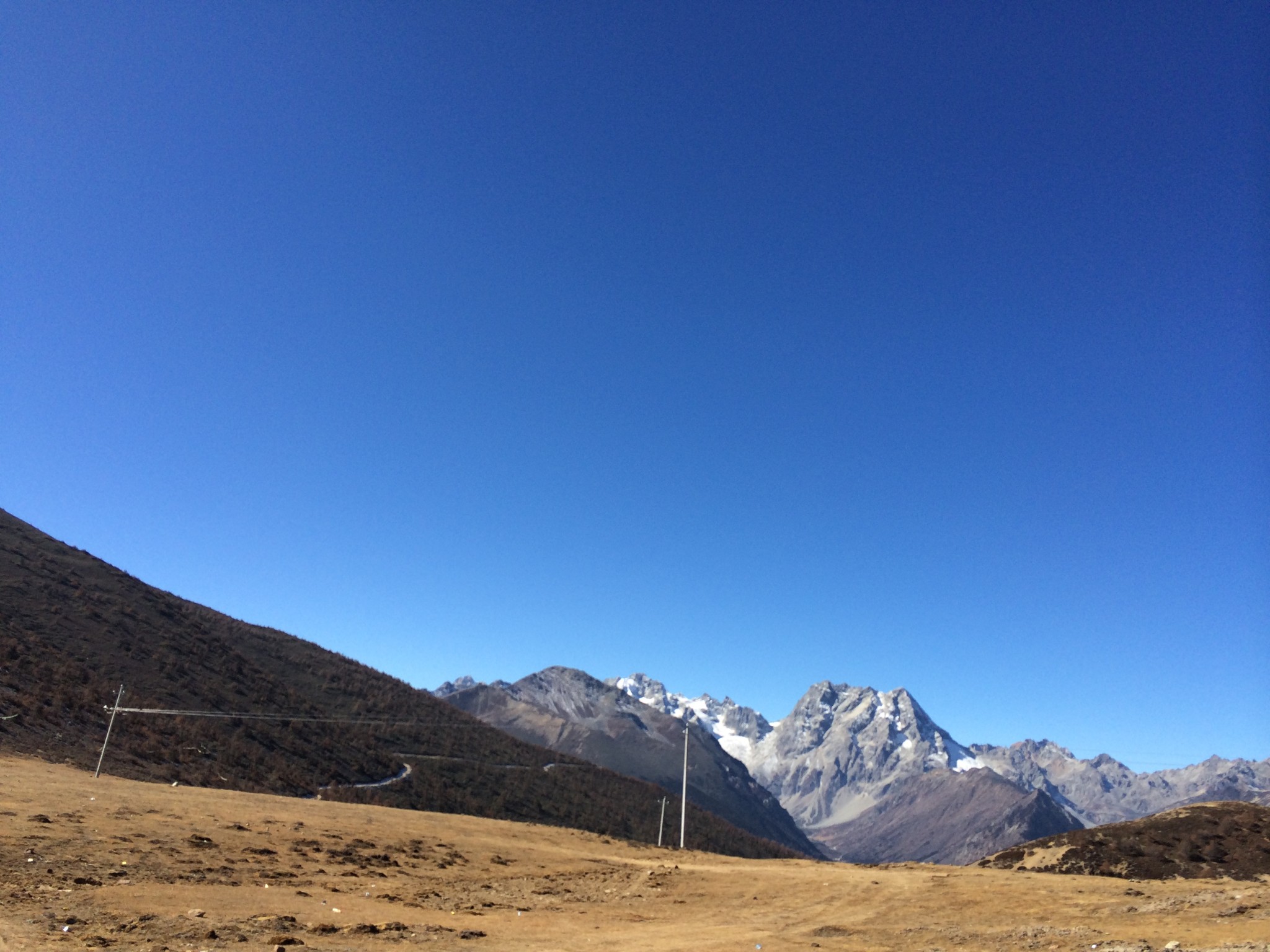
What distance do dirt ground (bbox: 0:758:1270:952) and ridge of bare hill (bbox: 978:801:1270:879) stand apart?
3.80 metres

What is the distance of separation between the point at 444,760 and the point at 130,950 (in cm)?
11432

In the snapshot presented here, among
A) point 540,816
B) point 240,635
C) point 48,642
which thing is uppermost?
point 240,635

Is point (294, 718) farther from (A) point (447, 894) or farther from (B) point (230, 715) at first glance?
(A) point (447, 894)

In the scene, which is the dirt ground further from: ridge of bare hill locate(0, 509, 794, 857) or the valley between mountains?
ridge of bare hill locate(0, 509, 794, 857)

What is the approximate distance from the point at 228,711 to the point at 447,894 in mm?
73742

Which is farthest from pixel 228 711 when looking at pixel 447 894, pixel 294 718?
pixel 447 894

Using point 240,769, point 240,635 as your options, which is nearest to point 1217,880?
point 240,769

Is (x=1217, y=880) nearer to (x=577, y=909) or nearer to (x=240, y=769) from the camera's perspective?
(x=577, y=909)

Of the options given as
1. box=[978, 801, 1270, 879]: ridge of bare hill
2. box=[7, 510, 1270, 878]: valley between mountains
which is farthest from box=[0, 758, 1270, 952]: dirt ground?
box=[7, 510, 1270, 878]: valley between mountains

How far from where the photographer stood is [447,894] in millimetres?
28219

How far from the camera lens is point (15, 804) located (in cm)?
2903

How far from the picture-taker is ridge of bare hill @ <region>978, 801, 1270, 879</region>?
3606 cm

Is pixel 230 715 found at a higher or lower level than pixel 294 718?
lower

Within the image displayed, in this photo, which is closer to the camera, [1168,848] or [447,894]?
[447,894]
